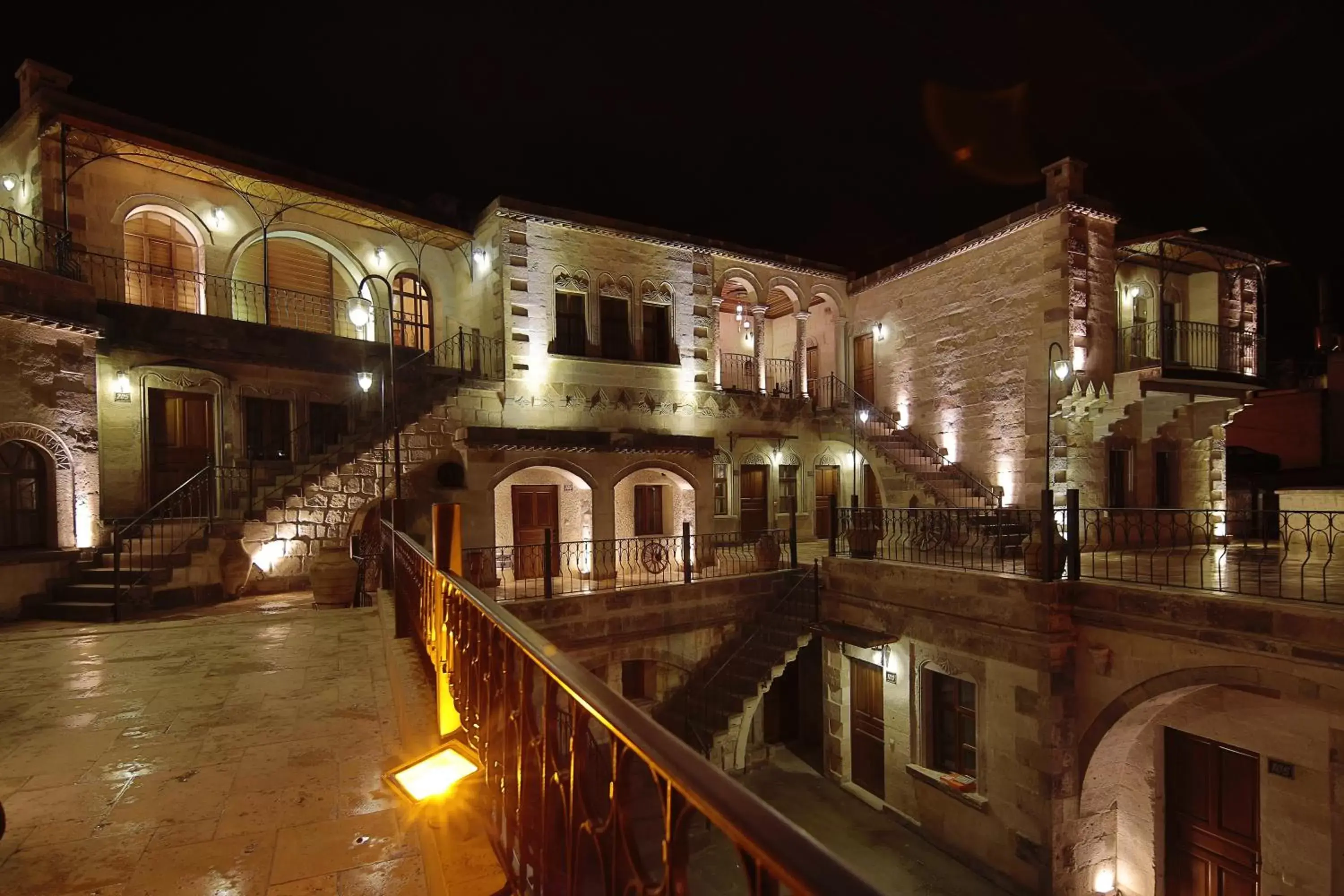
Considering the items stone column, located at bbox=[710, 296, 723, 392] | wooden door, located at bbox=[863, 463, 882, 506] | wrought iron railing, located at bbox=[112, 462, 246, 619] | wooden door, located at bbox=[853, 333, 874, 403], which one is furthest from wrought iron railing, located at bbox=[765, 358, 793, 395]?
wrought iron railing, located at bbox=[112, 462, 246, 619]

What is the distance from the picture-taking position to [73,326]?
440 inches

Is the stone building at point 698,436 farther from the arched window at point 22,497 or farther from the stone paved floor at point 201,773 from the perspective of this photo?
the stone paved floor at point 201,773

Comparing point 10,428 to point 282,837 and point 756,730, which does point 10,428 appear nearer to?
point 282,837

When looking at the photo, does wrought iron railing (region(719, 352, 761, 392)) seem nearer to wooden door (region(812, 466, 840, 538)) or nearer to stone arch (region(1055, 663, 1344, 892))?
wooden door (region(812, 466, 840, 538))

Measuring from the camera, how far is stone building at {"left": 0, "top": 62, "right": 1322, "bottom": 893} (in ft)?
32.7

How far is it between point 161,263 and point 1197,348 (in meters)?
24.0

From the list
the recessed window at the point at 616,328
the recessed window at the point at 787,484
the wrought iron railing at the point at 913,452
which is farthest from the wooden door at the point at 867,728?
the recessed window at the point at 616,328

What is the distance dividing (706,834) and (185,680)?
8820mm

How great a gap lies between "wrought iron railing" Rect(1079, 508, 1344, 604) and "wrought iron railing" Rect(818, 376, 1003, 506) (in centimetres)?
230

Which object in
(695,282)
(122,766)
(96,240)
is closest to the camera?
(122,766)

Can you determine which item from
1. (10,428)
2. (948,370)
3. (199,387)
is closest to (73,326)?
(10,428)

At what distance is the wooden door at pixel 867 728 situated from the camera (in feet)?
43.8

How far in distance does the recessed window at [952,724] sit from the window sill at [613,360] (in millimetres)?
9756

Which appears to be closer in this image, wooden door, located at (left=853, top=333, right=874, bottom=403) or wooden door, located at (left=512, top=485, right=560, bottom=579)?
wooden door, located at (left=512, top=485, right=560, bottom=579)
